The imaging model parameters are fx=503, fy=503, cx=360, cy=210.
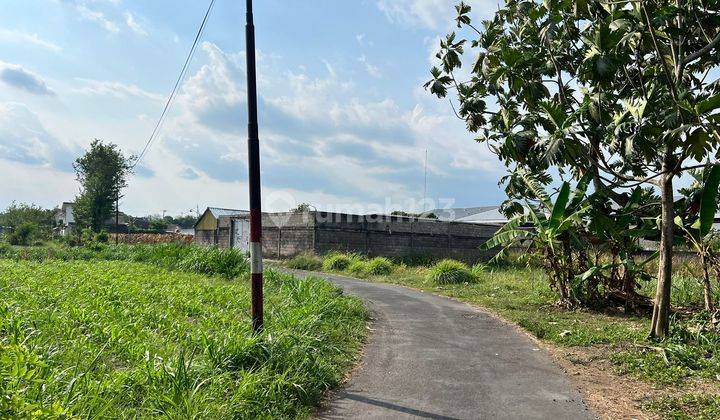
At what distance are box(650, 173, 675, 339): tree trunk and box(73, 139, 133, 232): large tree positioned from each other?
4295 cm

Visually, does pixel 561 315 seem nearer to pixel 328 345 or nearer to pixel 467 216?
pixel 328 345

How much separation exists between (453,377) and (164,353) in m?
3.10

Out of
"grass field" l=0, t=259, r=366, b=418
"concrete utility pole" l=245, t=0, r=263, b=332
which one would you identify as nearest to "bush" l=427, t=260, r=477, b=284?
"grass field" l=0, t=259, r=366, b=418

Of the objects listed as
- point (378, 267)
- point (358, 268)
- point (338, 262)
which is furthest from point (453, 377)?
point (338, 262)

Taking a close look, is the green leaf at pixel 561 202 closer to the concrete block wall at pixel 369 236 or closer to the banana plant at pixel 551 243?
the banana plant at pixel 551 243

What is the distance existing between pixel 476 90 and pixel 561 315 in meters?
4.68

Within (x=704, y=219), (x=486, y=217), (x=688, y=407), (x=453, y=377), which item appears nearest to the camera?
(x=688, y=407)

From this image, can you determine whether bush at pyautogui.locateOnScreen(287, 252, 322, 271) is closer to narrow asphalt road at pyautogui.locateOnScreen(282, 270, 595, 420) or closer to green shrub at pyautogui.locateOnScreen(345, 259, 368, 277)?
green shrub at pyautogui.locateOnScreen(345, 259, 368, 277)

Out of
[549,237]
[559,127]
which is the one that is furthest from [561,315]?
[559,127]

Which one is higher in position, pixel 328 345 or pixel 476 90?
pixel 476 90

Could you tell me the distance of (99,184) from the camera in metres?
A: 43.0

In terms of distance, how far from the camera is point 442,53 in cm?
979

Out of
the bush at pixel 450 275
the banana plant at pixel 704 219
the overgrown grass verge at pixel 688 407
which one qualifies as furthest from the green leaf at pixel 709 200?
the bush at pixel 450 275

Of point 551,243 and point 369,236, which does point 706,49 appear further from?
point 369,236
